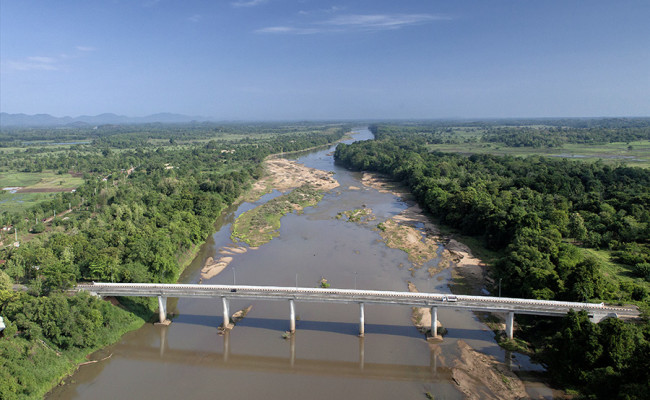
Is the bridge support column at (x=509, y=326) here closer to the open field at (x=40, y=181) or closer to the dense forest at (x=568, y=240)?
the dense forest at (x=568, y=240)

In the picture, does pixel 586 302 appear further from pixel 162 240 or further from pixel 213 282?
pixel 162 240

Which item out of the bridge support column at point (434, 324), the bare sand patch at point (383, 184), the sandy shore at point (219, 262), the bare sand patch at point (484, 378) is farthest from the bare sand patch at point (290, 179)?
the bare sand patch at point (484, 378)

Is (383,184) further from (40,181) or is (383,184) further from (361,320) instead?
(40,181)

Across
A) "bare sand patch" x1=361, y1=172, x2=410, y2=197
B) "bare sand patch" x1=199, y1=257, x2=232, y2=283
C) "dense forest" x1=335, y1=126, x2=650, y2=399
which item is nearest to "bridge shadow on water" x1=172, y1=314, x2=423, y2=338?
"bare sand patch" x1=199, y1=257, x2=232, y2=283

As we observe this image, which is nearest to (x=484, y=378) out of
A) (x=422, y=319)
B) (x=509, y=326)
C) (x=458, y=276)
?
(x=509, y=326)

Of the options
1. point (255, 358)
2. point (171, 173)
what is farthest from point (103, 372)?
point (171, 173)
